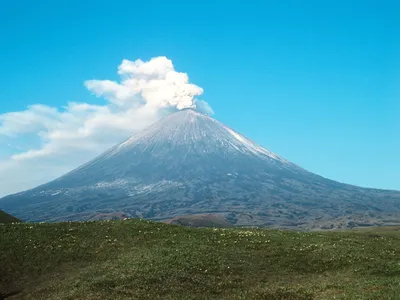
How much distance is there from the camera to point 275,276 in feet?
109

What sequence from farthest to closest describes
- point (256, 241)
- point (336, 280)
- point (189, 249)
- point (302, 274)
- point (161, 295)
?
point (256, 241), point (189, 249), point (302, 274), point (336, 280), point (161, 295)

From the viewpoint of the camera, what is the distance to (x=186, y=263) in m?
34.6

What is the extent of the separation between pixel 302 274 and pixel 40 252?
23.0 meters

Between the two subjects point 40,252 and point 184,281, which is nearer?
point 184,281

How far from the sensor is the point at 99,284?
101ft

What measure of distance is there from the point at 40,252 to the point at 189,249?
1345cm

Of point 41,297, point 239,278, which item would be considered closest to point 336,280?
point 239,278

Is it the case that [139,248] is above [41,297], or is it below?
above

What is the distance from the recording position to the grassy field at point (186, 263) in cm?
2969

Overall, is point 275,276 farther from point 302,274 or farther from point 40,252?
point 40,252

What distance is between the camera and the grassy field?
29688 mm

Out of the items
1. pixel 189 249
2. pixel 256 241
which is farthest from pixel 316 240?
pixel 189 249

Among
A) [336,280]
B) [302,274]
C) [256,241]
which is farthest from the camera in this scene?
[256,241]

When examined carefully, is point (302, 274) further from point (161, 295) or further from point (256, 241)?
point (161, 295)
